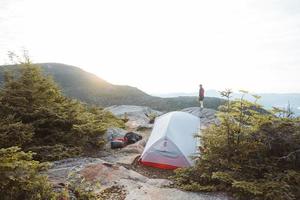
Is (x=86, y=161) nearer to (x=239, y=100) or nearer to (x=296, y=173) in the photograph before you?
(x=239, y=100)

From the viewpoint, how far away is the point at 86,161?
10.6 meters

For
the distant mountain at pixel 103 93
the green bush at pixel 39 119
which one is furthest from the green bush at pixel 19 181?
the distant mountain at pixel 103 93

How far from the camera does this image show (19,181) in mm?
5352

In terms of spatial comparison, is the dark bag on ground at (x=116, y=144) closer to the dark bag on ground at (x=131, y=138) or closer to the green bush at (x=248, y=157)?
the dark bag on ground at (x=131, y=138)

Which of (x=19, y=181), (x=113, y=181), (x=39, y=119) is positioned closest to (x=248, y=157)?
(x=113, y=181)

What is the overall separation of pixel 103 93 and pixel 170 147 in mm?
78346

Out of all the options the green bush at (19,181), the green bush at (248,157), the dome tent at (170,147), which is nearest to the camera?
the green bush at (19,181)

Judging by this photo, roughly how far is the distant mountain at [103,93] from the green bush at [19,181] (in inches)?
Answer: 2084

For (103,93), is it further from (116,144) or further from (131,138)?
(116,144)

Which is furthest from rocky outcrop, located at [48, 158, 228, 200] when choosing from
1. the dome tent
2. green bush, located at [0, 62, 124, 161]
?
the dome tent

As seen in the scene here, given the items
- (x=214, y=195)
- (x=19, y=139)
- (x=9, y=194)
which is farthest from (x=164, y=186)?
(x=19, y=139)

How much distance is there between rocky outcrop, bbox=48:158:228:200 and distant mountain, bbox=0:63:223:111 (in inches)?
1943

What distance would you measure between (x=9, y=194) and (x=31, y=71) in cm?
835

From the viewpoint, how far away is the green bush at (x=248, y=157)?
7.39 meters
